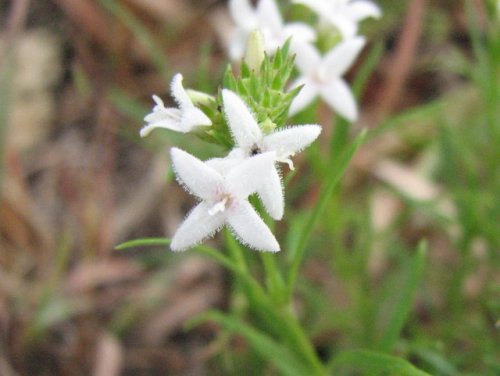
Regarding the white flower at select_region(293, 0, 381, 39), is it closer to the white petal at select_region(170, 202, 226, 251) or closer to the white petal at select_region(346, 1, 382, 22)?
the white petal at select_region(346, 1, 382, 22)

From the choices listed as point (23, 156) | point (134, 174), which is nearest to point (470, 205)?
point (134, 174)

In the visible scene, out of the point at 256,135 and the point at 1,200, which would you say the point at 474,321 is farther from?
the point at 1,200

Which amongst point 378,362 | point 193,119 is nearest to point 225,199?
point 193,119

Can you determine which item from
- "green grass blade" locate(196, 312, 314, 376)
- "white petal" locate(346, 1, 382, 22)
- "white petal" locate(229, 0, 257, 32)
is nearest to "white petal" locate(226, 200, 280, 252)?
"green grass blade" locate(196, 312, 314, 376)

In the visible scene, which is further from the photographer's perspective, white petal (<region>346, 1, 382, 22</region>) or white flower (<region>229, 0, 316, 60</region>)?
white petal (<region>346, 1, 382, 22</region>)

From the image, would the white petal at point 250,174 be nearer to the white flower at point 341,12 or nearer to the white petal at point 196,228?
the white petal at point 196,228

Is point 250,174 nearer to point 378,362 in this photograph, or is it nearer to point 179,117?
point 179,117

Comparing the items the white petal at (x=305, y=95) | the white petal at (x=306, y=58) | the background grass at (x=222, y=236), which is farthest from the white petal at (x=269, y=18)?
the background grass at (x=222, y=236)
